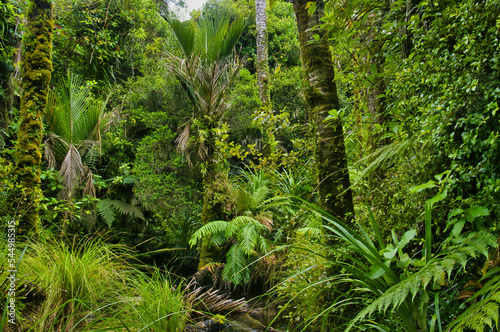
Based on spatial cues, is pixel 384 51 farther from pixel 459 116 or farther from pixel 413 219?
pixel 413 219

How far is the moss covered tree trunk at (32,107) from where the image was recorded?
10.1 ft

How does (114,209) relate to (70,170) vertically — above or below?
below

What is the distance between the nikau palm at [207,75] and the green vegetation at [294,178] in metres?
0.04

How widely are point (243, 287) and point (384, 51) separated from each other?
176 inches

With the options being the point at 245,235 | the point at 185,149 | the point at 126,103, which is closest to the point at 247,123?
the point at 185,149

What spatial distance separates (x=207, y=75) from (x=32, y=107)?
119 inches

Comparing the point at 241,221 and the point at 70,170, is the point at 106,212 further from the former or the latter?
the point at 241,221

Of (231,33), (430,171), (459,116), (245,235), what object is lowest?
(245,235)

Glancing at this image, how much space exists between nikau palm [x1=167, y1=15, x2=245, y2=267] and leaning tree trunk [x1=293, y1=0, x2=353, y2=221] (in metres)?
3.08

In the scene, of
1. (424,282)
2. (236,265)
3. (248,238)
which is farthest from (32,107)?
(424,282)

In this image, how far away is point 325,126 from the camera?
2547 millimetres

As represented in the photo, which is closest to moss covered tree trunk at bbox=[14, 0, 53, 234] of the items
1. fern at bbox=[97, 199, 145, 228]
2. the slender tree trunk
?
fern at bbox=[97, 199, 145, 228]

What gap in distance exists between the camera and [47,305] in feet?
6.59

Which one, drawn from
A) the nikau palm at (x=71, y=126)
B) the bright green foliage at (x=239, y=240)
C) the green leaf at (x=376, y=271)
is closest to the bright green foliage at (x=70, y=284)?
the green leaf at (x=376, y=271)
